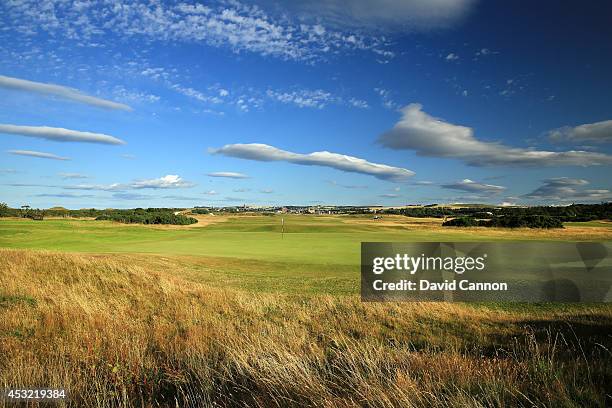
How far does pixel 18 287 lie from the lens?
42.0ft

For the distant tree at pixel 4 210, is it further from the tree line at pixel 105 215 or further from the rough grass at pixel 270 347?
the rough grass at pixel 270 347

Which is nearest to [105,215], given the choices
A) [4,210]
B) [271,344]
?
[4,210]

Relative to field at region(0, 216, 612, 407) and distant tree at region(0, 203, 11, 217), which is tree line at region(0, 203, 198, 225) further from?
field at region(0, 216, 612, 407)

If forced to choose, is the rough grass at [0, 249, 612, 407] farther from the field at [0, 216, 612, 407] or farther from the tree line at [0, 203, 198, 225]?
the tree line at [0, 203, 198, 225]

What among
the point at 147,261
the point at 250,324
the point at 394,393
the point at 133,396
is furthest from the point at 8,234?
the point at 394,393

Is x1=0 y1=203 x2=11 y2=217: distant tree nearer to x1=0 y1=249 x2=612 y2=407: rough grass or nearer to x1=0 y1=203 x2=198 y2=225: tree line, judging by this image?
x1=0 y1=203 x2=198 y2=225: tree line

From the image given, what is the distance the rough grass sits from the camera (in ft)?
14.5

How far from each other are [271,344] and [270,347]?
0.78 feet

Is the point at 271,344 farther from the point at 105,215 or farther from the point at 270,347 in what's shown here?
the point at 105,215

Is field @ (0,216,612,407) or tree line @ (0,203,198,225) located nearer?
field @ (0,216,612,407)

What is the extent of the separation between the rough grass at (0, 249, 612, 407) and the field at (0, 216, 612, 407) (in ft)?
0.11

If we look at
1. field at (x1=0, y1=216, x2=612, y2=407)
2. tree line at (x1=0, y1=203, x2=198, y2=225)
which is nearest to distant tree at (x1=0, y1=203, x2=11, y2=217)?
tree line at (x1=0, y1=203, x2=198, y2=225)

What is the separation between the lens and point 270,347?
249 inches

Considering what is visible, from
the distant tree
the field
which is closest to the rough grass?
the field
